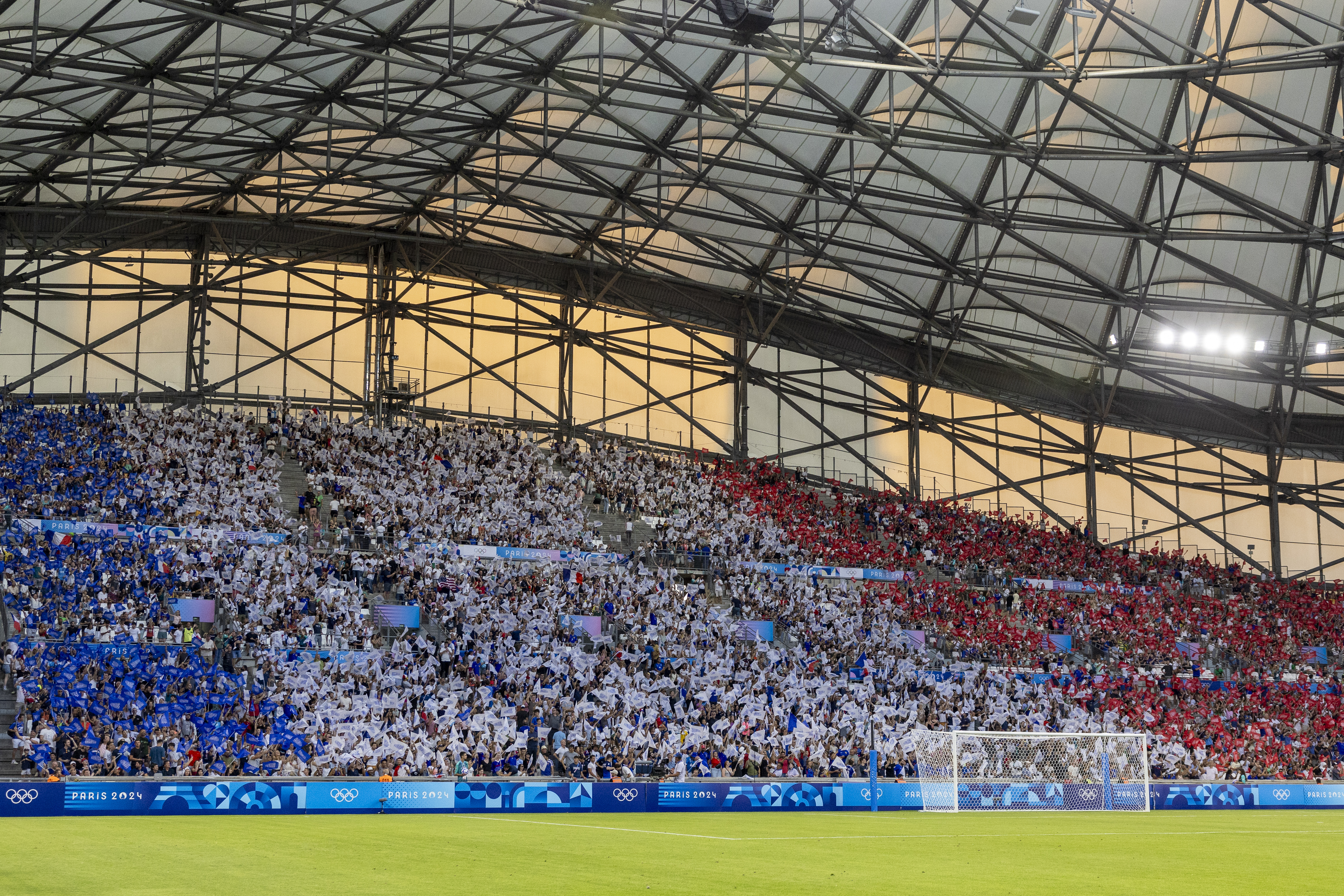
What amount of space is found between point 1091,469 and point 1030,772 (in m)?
34.6

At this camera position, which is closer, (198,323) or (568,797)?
(568,797)

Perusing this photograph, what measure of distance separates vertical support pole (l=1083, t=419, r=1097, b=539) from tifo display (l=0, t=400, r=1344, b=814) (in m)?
4.42

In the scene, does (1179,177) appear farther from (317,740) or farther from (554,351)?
(317,740)

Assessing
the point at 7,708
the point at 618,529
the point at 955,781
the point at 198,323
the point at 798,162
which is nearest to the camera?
the point at 7,708

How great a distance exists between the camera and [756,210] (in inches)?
1987

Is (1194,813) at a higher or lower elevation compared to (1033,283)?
lower

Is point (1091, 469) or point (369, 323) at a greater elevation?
point (369, 323)

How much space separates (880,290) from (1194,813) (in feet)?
94.2

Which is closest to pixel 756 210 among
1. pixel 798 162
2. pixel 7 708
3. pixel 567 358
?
pixel 798 162

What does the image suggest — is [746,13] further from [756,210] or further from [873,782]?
[756,210]

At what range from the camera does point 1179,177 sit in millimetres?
44594

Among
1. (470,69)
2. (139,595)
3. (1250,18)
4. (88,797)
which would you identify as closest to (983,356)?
(1250,18)

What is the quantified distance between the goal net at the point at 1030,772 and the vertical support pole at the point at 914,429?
29.9m

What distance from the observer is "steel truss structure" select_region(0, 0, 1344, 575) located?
37.8m
